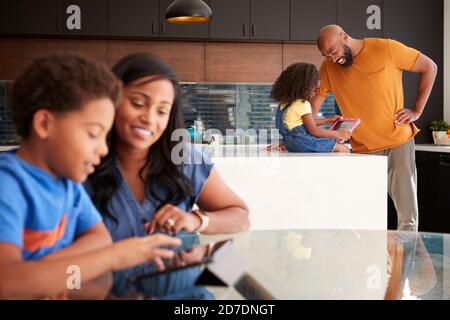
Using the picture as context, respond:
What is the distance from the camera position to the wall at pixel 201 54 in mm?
4488

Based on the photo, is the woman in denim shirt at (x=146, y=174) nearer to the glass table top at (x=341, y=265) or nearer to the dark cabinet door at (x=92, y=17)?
the glass table top at (x=341, y=265)

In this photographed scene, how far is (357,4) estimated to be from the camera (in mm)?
4863

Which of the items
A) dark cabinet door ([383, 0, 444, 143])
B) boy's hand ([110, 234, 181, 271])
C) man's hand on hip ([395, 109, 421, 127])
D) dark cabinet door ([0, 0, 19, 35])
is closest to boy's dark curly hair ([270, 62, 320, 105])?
man's hand on hip ([395, 109, 421, 127])

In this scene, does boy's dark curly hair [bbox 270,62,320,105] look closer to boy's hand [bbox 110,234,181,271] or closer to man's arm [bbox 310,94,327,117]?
man's arm [bbox 310,94,327,117]

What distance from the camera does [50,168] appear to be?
0.50m

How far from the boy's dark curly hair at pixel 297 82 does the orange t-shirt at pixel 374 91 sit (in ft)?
0.39

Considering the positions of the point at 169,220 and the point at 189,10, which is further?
the point at 189,10

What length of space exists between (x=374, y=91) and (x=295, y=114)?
1.48ft

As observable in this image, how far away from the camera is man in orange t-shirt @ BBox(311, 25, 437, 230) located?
1.87m

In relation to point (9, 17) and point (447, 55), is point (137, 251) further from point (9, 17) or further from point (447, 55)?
point (447, 55)

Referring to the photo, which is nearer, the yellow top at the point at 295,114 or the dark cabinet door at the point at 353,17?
the yellow top at the point at 295,114

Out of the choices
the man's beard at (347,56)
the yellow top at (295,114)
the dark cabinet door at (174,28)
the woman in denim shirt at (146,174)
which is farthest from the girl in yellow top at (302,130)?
the dark cabinet door at (174,28)

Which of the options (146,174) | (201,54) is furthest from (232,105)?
(146,174)

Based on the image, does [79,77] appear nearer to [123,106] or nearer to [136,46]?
[123,106]
